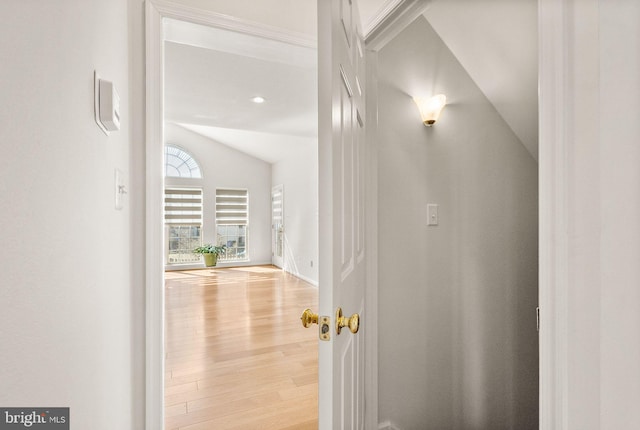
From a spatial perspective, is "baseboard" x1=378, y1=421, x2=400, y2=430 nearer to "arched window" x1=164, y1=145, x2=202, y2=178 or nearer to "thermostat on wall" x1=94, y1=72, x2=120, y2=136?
"thermostat on wall" x1=94, y1=72, x2=120, y2=136

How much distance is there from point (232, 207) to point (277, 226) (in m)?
1.35

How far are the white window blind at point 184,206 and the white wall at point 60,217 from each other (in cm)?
728

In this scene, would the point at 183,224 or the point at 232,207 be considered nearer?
the point at 183,224

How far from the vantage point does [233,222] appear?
8.30 metres

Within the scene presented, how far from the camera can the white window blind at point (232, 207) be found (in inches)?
320

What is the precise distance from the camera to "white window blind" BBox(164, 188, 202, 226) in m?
7.65

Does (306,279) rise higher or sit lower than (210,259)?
lower

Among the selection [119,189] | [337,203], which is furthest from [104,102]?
[337,203]

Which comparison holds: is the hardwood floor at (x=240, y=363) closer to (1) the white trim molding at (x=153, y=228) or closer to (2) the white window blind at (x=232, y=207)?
(1) the white trim molding at (x=153, y=228)

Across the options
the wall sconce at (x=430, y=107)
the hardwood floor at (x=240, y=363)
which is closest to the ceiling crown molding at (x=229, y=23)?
the wall sconce at (x=430, y=107)

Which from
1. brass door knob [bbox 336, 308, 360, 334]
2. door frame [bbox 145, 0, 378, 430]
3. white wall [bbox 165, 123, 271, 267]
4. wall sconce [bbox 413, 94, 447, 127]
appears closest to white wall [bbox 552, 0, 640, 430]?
brass door knob [bbox 336, 308, 360, 334]

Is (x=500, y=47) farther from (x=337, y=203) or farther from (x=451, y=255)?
(x=337, y=203)

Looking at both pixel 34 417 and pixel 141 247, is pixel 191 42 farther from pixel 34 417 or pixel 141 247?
pixel 34 417

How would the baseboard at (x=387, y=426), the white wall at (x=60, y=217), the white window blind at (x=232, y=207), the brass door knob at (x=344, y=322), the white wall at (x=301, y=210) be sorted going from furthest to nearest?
the white window blind at (x=232, y=207) → the white wall at (x=301, y=210) → the baseboard at (x=387, y=426) → the brass door knob at (x=344, y=322) → the white wall at (x=60, y=217)
